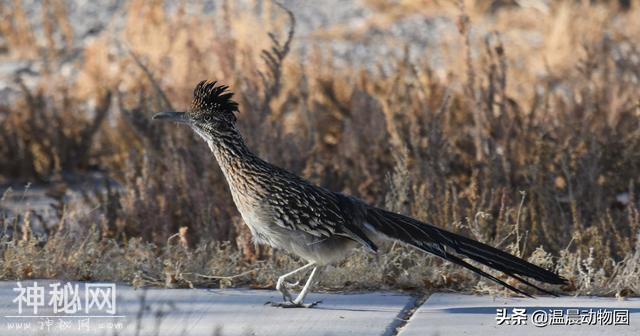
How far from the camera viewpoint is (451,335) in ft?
19.2

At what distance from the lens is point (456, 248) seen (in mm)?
→ 6402

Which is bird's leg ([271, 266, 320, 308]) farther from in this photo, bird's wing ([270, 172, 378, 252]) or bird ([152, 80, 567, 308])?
bird's wing ([270, 172, 378, 252])

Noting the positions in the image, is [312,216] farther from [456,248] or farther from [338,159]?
[338,159]

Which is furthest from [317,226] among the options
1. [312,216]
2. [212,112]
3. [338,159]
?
[338,159]

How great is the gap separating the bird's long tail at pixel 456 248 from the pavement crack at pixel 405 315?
0.32m

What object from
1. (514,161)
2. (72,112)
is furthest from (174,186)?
(72,112)

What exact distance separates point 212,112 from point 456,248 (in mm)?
1570

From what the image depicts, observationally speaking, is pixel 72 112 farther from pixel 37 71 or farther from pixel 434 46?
pixel 434 46

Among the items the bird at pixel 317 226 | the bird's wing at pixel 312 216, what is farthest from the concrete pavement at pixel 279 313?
the bird's wing at pixel 312 216

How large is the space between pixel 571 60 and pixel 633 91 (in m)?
3.53

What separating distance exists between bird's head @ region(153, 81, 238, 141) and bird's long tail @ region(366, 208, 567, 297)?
1.00 m

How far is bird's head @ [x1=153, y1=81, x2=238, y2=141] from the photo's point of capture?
A: 6918 millimetres

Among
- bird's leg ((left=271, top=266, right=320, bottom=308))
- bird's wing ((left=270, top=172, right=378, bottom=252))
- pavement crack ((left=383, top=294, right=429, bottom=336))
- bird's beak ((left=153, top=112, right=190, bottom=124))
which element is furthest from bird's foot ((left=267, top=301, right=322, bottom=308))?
bird's beak ((left=153, top=112, right=190, bottom=124))

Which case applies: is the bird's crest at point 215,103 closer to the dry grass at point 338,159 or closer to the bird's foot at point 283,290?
the dry grass at point 338,159
